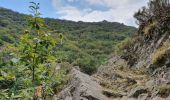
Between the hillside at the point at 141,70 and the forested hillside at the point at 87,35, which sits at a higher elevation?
the hillside at the point at 141,70

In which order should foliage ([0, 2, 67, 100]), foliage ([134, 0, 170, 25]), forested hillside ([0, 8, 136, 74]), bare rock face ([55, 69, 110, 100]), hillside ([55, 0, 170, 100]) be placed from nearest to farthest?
foliage ([0, 2, 67, 100]) → hillside ([55, 0, 170, 100]) → bare rock face ([55, 69, 110, 100]) → foliage ([134, 0, 170, 25]) → forested hillside ([0, 8, 136, 74])

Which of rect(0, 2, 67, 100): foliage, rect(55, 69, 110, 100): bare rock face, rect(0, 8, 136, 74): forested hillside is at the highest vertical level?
rect(0, 2, 67, 100): foliage

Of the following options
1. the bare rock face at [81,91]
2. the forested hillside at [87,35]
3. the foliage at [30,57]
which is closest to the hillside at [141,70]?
the bare rock face at [81,91]

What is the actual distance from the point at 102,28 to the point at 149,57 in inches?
5087

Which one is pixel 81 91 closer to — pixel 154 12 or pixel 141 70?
pixel 141 70

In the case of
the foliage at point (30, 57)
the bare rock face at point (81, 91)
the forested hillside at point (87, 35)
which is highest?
the foliage at point (30, 57)

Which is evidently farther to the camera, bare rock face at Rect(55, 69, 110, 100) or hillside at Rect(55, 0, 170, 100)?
bare rock face at Rect(55, 69, 110, 100)

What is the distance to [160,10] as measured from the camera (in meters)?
14.8

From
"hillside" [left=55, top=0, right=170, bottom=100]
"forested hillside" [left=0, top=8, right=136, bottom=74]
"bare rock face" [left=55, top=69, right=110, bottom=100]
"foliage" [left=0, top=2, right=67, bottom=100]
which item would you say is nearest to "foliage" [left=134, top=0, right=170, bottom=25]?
"hillside" [left=55, top=0, right=170, bottom=100]

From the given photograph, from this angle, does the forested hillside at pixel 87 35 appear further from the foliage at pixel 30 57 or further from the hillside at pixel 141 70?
the foliage at pixel 30 57

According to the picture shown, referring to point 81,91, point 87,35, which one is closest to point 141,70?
point 81,91

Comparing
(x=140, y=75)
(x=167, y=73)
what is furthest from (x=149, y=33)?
(x=167, y=73)

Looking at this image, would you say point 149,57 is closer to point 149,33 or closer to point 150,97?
point 149,33

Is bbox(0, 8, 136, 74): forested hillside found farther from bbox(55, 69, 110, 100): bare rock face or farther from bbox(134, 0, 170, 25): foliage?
bbox(55, 69, 110, 100): bare rock face
